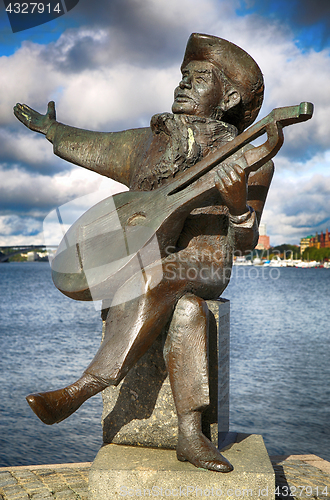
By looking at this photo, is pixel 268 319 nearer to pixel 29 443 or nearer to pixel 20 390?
pixel 20 390

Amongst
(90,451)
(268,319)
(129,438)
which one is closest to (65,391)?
(129,438)

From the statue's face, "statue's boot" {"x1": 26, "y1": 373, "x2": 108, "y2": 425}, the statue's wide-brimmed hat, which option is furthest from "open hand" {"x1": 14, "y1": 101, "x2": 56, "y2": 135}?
"statue's boot" {"x1": 26, "y1": 373, "x2": 108, "y2": 425}

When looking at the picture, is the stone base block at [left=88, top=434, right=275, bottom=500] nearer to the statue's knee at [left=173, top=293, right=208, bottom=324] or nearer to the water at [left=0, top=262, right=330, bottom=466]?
the statue's knee at [left=173, top=293, right=208, bottom=324]

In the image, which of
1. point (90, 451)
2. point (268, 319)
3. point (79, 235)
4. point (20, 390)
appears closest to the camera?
point (79, 235)

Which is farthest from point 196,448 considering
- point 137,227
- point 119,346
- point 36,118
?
point 36,118

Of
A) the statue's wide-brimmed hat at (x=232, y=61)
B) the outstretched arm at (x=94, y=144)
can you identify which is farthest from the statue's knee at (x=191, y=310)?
the statue's wide-brimmed hat at (x=232, y=61)

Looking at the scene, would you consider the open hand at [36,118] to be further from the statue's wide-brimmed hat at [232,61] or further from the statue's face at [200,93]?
the statue's wide-brimmed hat at [232,61]

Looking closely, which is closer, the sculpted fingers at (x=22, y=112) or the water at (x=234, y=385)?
the sculpted fingers at (x=22, y=112)

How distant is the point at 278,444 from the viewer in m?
5.85

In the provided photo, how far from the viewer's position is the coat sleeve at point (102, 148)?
3.50 m

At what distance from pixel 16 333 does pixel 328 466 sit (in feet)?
36.8

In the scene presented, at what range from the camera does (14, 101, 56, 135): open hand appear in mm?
3828

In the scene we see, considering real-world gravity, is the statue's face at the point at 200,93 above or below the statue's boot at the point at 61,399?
above

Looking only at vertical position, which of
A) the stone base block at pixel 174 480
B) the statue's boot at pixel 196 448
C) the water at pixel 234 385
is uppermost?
the statue's boot at pixel 196 448
